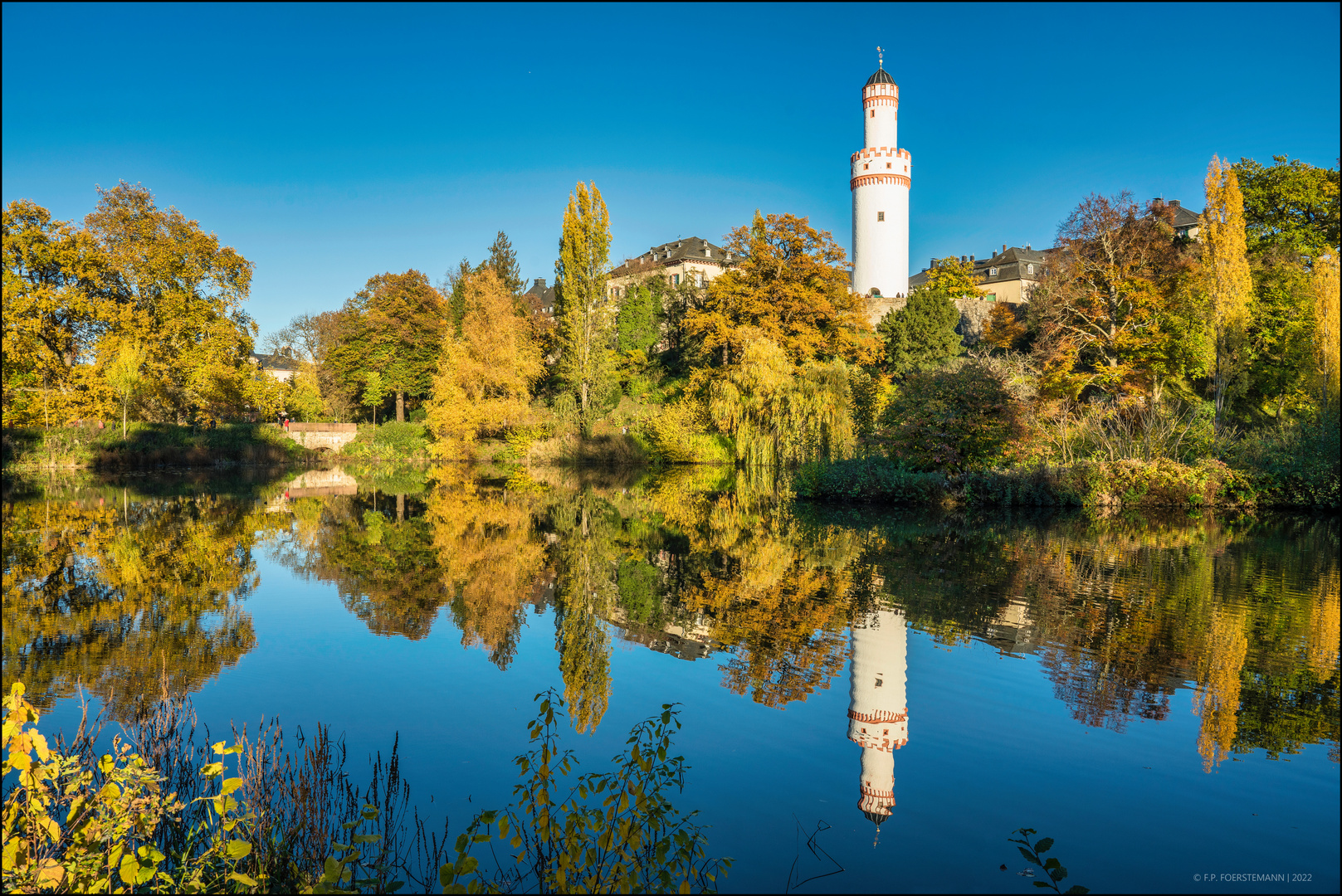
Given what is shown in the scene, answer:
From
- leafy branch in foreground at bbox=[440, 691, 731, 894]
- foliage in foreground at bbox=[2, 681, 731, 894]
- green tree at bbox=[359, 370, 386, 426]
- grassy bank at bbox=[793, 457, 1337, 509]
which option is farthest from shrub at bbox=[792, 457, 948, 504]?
green tree at bbox=[359, 370, 386, 426]

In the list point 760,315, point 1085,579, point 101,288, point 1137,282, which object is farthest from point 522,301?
point 1085,579

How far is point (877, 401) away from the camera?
95.5 ft

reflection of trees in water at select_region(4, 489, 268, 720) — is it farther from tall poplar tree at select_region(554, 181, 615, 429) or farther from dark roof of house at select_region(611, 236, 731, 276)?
dark roof of house at select_region(611, 236, 731, 276)

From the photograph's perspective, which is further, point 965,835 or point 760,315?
point 760,315

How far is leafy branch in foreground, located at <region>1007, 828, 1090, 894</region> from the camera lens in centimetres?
366

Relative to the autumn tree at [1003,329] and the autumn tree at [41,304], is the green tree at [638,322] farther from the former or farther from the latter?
the autumn tree at [41,304]

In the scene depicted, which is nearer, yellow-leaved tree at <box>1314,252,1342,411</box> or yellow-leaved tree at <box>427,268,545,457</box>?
yellow-leaved tree at <box>1314,252,1342,411</box>

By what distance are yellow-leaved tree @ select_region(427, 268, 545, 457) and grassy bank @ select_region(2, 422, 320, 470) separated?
8482mm

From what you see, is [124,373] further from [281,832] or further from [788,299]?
[281,832]

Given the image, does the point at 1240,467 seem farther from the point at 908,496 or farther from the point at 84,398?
the point at 84,398

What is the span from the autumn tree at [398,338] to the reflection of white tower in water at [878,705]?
41614mm

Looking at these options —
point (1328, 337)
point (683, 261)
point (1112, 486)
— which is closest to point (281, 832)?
point (1328, 337)

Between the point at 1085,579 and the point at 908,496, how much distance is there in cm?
982

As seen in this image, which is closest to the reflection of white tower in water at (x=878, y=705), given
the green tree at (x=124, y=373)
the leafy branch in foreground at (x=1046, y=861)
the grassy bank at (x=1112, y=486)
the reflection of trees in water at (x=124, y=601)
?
the leafy branch in foreground at (x=1046, y=861)
